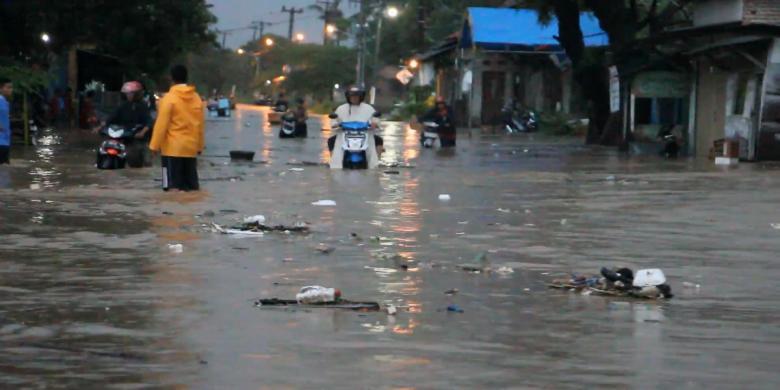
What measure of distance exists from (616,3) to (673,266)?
2927 cm

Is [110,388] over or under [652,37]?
under

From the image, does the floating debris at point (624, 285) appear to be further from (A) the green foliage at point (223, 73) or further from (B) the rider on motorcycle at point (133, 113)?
(A) the green foliage at point (223, 73)

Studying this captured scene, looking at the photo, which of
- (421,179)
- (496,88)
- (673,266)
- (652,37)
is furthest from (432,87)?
(673,266)

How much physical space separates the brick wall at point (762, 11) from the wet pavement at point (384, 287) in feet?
41.8

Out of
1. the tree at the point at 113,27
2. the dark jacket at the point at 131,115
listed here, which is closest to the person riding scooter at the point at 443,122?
the tree at the point at 113,27

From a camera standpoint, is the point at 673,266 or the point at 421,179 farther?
the point at 421,179

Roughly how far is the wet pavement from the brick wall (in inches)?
502

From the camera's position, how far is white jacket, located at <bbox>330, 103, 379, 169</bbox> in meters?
25.5

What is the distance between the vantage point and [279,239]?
43.8 ft

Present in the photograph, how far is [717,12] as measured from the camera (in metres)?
35.7

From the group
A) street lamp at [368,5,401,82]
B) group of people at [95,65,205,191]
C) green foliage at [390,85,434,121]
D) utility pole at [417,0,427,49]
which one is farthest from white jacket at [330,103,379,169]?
utility pole at [417,0,427,49]

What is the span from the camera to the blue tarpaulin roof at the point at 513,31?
58.8m

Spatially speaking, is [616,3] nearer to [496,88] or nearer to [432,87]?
[496,88]

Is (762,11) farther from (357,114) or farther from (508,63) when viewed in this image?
(508,63)
